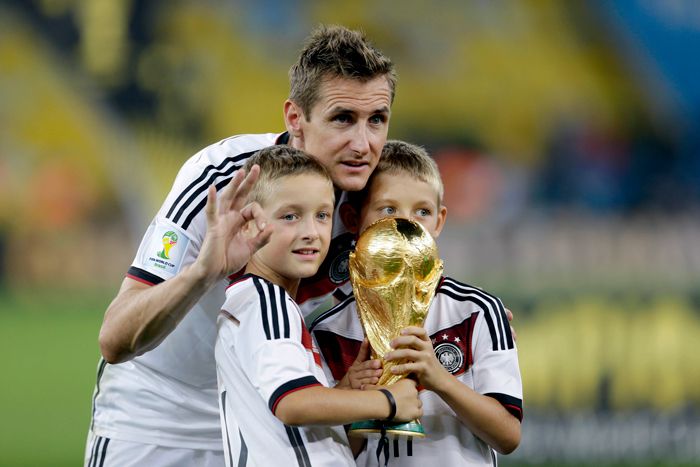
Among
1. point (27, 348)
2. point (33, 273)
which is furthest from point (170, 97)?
point (27, 348)

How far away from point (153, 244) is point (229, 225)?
0.50 metres

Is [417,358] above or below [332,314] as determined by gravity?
below

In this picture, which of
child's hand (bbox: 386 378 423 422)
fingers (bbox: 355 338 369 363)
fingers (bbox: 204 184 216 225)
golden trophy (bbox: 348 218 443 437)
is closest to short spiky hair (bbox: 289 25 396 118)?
golden trophy (bbox: 348 218 443 437)

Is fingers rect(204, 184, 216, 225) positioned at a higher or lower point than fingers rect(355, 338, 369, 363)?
higher

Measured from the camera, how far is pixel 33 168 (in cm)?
745

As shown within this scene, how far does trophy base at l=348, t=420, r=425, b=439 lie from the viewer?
8.58 feet

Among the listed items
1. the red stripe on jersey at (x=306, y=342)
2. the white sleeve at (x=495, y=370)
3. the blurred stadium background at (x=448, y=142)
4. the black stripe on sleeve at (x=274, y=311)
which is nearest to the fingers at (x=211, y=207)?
the black stripe on sleeve at (x=274, y=311)

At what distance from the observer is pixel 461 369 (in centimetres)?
288

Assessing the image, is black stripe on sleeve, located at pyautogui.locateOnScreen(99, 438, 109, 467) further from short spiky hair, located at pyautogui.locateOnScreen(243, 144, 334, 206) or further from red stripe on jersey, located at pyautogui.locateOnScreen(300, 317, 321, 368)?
short spiky hair, located at pyautogui.locateOnScreen(243, 144, 334, 206)

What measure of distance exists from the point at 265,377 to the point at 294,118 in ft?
3.65

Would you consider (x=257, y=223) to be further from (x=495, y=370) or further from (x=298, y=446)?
(x=495, y=370)

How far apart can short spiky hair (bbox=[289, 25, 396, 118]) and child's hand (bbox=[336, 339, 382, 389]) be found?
33.3 inches

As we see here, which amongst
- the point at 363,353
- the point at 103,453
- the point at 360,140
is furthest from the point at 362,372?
the point at 103,453

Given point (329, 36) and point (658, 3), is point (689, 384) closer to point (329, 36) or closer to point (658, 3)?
point (658, 3)
